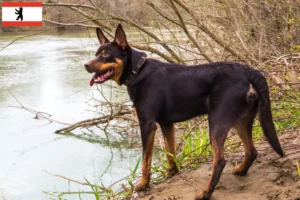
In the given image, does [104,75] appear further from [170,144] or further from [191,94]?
[170,144]

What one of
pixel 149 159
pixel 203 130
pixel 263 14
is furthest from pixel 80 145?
pixel 149 159

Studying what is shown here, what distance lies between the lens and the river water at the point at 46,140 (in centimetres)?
707

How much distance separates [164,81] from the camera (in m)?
3.70

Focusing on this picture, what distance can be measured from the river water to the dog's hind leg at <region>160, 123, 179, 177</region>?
214 cm

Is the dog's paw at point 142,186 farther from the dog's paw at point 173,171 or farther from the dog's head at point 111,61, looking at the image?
the dog's head at point 111,61

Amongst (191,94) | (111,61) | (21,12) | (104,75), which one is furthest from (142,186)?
(21,12)

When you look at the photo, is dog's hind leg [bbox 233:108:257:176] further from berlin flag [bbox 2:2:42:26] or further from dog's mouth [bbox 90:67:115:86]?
berlin flag [bbox 2:2:42:26]

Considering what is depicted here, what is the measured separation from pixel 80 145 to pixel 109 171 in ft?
5.94

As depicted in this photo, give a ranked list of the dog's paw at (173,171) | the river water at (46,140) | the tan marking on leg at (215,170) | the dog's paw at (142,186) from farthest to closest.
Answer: the river water at (46,140), the dog's paw at (173,171), the dog's paw at (142,186), the tan marking on leg at (215,170)

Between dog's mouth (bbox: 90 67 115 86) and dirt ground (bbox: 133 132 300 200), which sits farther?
dog's mouth (bbox: 90 67 115 86)

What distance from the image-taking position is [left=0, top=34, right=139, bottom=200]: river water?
7.07 m

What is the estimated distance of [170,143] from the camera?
13.1 ft

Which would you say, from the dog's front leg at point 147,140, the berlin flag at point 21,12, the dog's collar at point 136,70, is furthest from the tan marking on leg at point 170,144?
the berlin flag at point 21,12

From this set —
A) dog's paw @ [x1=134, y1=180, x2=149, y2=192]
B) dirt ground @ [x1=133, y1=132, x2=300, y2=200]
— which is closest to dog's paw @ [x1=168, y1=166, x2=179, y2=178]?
A: dirt ground @ [x1=133, y1=132, x2=300, y2=200]
